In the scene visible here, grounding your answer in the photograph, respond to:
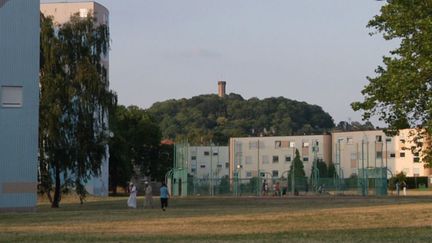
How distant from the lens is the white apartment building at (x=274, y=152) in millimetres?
132875

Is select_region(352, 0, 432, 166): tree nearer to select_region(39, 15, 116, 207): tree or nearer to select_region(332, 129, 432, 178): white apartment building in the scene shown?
select_region(39, 15, 116, 207): tree

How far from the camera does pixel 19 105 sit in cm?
4475

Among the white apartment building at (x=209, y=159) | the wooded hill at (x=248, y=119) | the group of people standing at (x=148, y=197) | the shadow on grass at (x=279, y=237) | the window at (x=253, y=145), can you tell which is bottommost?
the shadow on grass at (x=279, y=237)

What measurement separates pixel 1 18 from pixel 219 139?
12647cm

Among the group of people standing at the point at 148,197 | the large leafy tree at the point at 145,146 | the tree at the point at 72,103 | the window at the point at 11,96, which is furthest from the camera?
the large leafy tree at the point at 145,146

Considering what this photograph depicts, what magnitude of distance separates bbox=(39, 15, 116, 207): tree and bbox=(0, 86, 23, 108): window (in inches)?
211

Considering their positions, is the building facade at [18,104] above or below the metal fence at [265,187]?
above

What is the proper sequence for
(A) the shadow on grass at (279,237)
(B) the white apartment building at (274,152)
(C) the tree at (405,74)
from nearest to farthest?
(A) the shadow on grass at (279,237) < (C) the tree at (405,74) < (B) the white apartment building at (274,152)

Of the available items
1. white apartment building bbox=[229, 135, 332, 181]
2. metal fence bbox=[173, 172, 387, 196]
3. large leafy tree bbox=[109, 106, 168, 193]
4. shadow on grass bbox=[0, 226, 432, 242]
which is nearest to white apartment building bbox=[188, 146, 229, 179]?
white apartment building bbox=[229, 135, 332, 181]

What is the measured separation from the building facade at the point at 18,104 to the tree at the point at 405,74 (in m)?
19.8

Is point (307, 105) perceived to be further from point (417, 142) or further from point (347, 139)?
point (417, 142)

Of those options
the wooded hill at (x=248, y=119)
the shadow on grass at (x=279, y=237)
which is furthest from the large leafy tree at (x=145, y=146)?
the shadow on grass at (x=279, y=237)

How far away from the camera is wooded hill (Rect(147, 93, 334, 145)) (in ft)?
604

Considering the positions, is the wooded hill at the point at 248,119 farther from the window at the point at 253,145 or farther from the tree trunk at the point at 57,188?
the tree trunk at the point at 57,188
